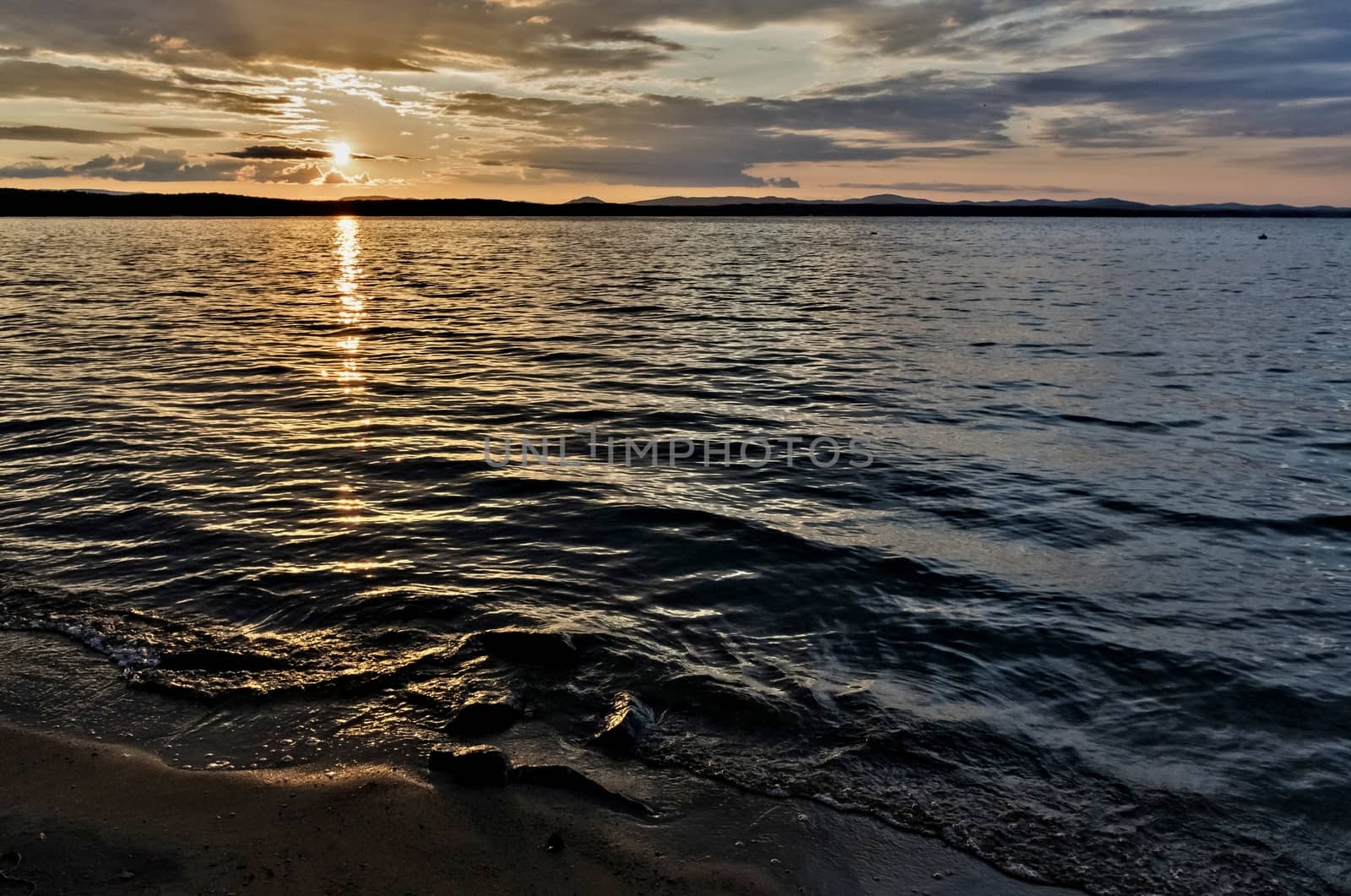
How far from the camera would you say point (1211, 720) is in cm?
761

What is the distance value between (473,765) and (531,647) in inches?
81.5

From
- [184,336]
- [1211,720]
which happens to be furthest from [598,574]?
[184,336]

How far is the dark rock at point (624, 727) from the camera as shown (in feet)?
22.4

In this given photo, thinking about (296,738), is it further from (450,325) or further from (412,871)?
(450,325)

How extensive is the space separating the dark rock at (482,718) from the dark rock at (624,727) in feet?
2.40

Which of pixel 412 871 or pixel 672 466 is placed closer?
pixel 412 871

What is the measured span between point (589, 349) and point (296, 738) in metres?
22.0

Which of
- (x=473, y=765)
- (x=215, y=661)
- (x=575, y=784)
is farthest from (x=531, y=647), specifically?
(x=215, y=661)

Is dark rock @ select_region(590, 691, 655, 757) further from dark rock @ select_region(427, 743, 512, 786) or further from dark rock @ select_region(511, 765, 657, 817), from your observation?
dark rock @ select_region(427, 743, 512, 786)

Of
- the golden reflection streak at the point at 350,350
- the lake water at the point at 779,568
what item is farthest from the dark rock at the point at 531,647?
the golden reflection streak at the point at 350,350

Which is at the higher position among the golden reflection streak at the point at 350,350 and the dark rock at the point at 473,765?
the golden reflection streak at the point at 350,350

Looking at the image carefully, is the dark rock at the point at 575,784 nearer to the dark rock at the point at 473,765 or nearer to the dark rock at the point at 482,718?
the dark rock at the point at 473,765

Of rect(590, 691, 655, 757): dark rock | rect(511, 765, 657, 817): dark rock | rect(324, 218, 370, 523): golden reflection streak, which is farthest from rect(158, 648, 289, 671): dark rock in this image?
rect(324, 218, 370, 523): golden reflection streak

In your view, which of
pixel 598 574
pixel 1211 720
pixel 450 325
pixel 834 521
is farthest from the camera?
pixel 450 325
